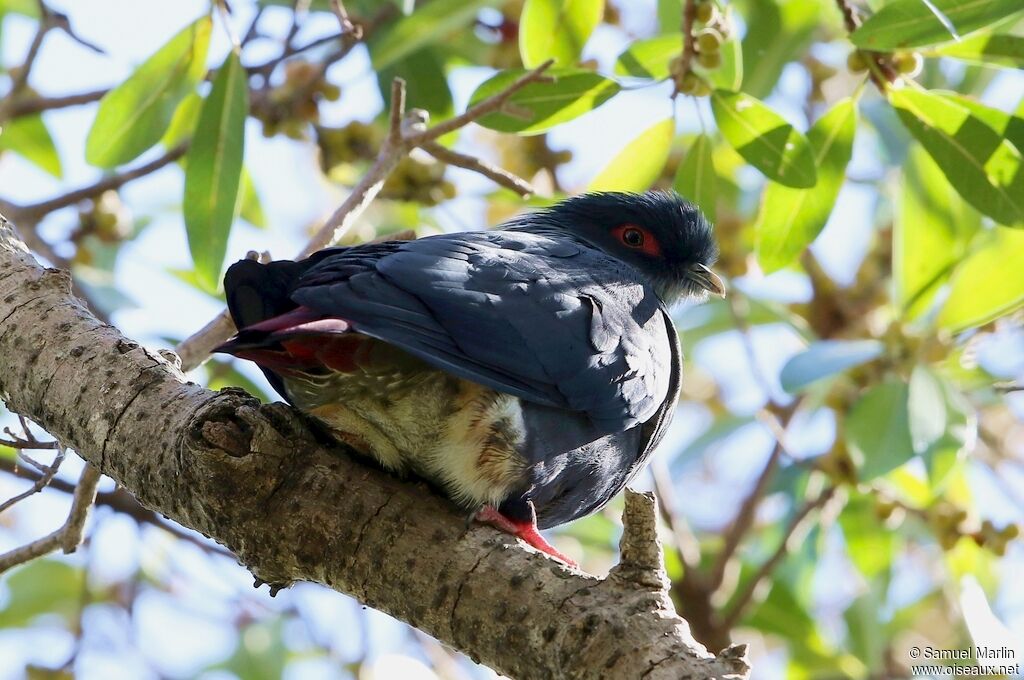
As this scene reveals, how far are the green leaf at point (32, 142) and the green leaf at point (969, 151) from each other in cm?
352

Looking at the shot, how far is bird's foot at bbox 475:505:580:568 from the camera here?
257 cm

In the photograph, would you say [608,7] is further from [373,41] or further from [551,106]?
[551,106]

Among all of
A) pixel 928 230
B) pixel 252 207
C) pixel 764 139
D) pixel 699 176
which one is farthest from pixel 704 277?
A: pixel 252 207

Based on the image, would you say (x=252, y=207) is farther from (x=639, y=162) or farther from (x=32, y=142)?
(x=639, y=162)

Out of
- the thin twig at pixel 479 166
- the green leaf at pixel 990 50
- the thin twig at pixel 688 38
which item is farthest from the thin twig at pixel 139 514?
the green leaf at pixel 990 50

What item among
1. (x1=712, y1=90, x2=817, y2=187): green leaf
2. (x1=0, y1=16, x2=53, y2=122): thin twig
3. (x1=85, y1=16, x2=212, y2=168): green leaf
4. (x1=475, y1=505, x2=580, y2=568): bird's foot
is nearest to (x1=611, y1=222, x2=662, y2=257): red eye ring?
(x1=712, y1=90, x2=817, y2=187): green leaf

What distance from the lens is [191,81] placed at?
4.04m

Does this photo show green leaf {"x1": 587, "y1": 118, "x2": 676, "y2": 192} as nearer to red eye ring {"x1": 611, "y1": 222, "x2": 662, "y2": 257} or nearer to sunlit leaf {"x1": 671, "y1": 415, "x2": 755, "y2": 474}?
red eye ring {"x1": 611, "y1": 222, "x2": 662, "y2": 257}

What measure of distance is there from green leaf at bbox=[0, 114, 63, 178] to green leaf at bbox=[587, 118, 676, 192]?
250 cm

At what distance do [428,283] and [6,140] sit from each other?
3.05m

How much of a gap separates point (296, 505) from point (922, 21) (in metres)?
2.03

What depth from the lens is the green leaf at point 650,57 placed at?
371 centimetres

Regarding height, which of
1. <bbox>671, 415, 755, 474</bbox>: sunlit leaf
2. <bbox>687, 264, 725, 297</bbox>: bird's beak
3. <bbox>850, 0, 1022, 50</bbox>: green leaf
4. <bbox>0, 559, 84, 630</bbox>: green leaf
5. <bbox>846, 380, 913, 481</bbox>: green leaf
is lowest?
<bbox>671, 415, 755, 474</bbox>: sunlit leaf

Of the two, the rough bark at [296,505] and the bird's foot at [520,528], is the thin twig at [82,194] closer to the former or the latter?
the rough bark at [296,505]
